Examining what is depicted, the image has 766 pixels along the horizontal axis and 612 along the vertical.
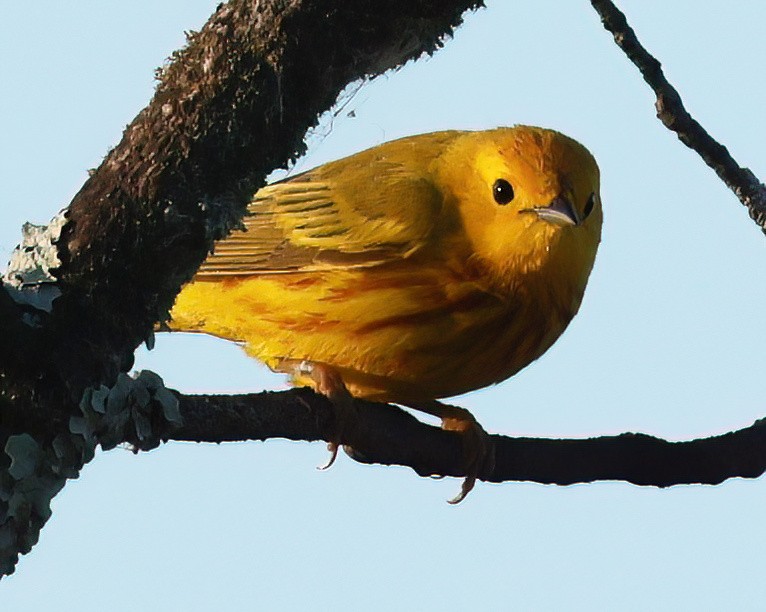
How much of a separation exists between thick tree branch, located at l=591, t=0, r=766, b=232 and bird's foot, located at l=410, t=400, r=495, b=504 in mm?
1237

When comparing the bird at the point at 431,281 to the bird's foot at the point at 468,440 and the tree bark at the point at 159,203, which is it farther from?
the tree bark at the point at 159,203

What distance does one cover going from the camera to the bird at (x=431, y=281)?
4766 millimetres

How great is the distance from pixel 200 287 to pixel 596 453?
2.00 meters

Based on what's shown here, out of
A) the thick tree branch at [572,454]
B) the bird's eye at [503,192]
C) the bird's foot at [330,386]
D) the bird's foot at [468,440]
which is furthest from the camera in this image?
the bird's eye at [503,192]

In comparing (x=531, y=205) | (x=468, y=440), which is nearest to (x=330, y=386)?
(x=468, y=440)

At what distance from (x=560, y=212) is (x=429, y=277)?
0.56 metres

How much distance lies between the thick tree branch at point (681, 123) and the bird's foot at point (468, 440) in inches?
48.7

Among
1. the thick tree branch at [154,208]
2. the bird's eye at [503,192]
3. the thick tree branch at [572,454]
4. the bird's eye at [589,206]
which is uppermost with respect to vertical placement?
the bird's eye at [589,206]

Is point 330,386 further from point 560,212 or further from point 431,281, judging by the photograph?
point 560,212

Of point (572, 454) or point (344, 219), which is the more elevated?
point (344, 219)

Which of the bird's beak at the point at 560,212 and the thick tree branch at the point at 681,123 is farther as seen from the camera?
the bird's beak at the point at 560,212

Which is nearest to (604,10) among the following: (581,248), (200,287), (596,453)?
(596,453)

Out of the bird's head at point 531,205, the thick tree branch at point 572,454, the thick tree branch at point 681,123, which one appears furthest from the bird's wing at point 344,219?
the thick tree branch at point 681,123

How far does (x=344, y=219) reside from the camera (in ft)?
17.6
